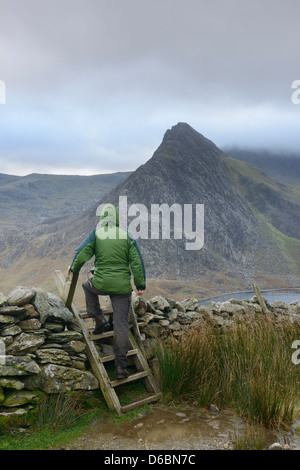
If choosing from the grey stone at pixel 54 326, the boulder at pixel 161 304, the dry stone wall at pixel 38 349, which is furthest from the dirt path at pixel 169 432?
the boulder at pixel 161 304

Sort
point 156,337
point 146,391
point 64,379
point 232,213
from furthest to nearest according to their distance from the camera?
point 232,213 → point 156,337 → point 146,391 → point 64,379

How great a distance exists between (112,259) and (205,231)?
8495cm

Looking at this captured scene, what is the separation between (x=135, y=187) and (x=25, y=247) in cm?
2819

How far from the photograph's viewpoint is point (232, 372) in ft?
17.0

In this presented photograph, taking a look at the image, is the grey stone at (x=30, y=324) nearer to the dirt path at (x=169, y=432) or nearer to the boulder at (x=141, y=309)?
the dirt path at (x=169, y=432)

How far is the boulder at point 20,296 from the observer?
5.23 metres

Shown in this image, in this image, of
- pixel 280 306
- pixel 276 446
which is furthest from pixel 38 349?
pixel 280 306

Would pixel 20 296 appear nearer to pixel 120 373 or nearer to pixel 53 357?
pixel 53 357

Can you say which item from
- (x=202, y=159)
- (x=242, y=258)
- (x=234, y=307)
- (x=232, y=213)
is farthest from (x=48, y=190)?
(x=234, y=307)

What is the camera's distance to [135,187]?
288ft

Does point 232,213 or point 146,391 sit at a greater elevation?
point 232,213
